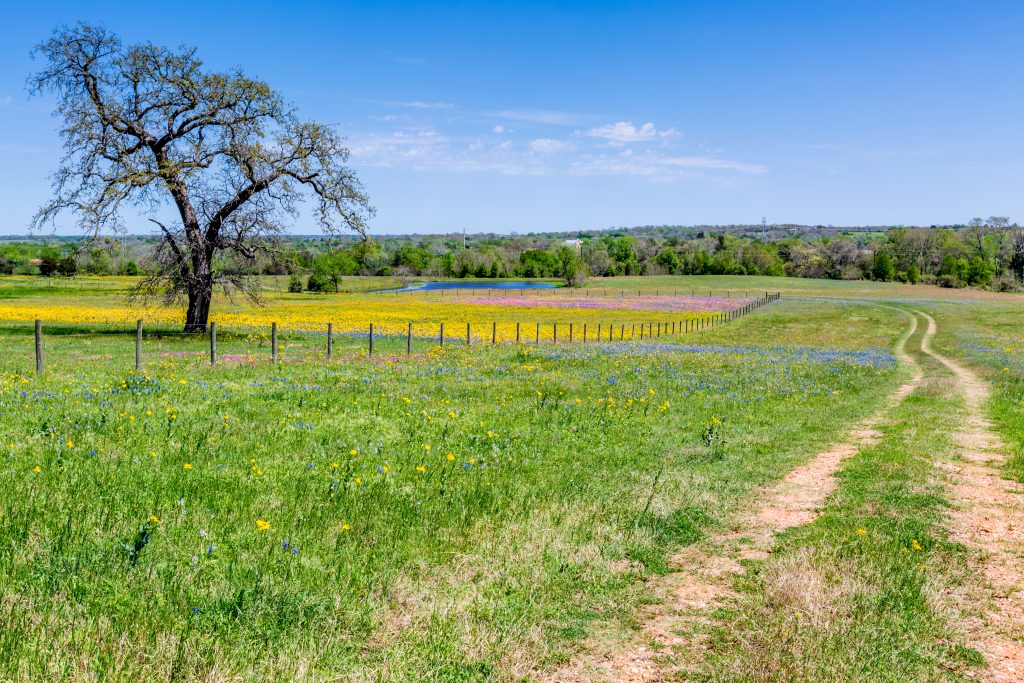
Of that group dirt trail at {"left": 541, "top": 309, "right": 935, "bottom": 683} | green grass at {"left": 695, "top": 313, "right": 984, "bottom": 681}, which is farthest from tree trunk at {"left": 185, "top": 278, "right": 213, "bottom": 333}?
green grass at {"left": 695, "top": 313, "right": 984, "bottom": 681}

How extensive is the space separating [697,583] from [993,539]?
4175 mm

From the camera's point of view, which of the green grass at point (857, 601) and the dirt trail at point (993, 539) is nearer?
the green grass at point (857, 601)

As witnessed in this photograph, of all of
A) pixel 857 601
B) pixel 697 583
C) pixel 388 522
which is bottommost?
pixel 697 583

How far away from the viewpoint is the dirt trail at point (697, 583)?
18.3 feet

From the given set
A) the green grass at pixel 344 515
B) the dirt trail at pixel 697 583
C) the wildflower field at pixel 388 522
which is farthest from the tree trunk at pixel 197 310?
the dirt trail at pixel 697 583

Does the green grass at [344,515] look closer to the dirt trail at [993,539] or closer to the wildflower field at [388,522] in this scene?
the wildflower field at [388,522]

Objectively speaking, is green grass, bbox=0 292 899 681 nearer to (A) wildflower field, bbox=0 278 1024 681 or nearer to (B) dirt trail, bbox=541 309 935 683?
(A) wildflower field, bbox=0 278 1024 681

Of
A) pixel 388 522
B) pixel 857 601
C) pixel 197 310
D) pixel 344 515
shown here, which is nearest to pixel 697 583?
pixel 857 601

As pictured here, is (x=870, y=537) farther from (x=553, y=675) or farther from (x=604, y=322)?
(x=604, y=322)

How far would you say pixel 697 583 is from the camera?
720cm

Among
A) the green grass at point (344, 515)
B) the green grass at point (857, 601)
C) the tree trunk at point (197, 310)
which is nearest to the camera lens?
the green grass at point (344, 515)

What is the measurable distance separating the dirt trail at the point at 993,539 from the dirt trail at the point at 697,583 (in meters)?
1.79

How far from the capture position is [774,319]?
65750 mm

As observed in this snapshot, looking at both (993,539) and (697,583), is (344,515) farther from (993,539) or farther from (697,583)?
(993,539)
